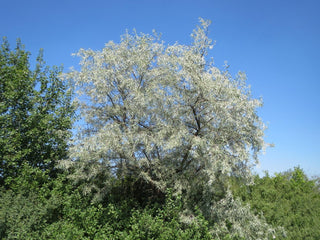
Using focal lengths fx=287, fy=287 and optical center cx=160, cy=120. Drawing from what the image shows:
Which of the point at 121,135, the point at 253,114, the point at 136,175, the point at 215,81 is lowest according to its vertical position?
the point at 136,175

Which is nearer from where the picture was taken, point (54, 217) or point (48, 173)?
point (54, 217)

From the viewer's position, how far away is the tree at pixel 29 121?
10578mm

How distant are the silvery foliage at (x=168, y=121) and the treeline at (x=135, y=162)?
1.5 inches

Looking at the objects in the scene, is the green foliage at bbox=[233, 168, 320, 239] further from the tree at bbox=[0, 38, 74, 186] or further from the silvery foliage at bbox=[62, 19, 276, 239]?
the tree at bbox=[0, 38, 74, 186]

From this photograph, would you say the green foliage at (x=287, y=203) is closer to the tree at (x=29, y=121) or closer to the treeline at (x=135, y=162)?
the treeline at (x=135, y=162)

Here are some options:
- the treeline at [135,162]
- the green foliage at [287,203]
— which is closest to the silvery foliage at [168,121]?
the treeline at [135,162]

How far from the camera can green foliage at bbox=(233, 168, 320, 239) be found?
10586 mm

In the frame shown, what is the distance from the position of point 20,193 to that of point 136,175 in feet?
12.8

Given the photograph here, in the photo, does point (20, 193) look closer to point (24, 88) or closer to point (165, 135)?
point (24, 88)

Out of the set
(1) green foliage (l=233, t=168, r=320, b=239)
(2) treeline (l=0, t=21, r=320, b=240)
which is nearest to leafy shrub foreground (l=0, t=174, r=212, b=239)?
(2) treeline (l=0, t=21, r=320, b=240)

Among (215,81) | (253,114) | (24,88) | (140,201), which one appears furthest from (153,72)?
(24,88)

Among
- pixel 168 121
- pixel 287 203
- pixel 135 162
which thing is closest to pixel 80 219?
pixel 135 162

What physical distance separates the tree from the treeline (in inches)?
1.7

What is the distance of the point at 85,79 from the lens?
9.33 m
